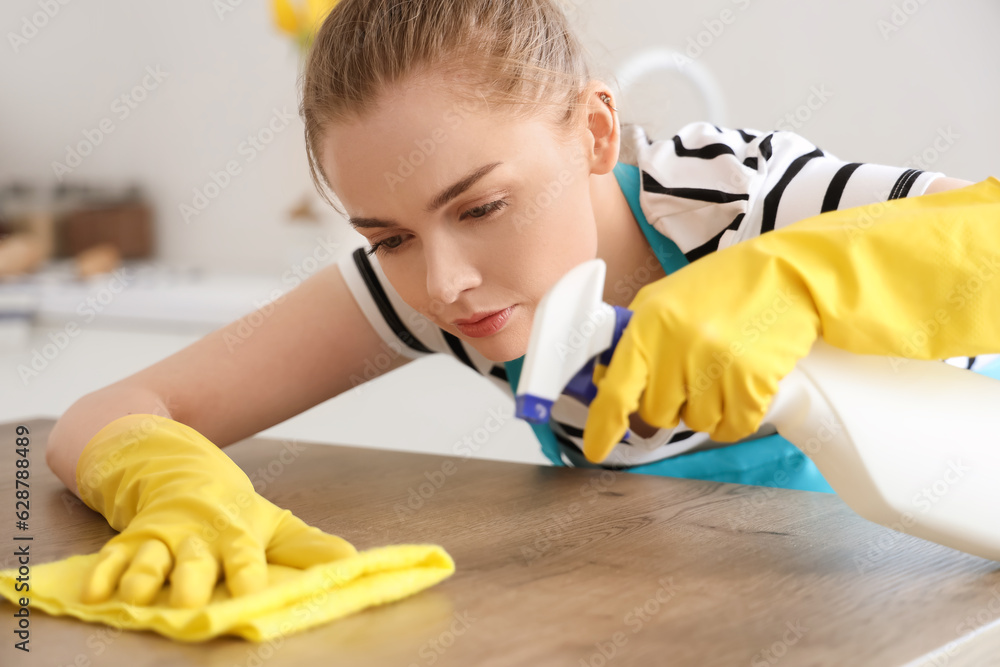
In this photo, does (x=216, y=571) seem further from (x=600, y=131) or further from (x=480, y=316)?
(x=600, y=131)

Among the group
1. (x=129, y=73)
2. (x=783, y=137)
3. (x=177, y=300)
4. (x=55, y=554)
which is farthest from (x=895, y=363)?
(x=129, y=73)

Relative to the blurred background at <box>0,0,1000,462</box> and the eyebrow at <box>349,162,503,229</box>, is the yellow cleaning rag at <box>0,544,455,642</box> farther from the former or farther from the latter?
the blurred background at <box>0,0,1000,462</box>

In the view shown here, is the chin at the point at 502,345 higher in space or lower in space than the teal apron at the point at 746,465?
higher

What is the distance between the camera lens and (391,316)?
0.94 metres

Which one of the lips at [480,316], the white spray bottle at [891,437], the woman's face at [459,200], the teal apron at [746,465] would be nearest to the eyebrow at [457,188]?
the woman's face at [459,200]

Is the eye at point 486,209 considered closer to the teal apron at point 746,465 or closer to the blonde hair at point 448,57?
the blonde hair at point 448,57

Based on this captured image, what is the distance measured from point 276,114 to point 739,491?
230 centimetres

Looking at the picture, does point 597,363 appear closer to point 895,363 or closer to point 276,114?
point 895,363

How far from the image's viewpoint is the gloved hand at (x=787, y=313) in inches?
17.9

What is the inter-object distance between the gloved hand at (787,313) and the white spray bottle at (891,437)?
1 centimetres

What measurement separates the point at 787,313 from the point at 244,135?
2511 millimetres

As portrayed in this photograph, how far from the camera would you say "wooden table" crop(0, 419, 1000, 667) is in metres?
0.38

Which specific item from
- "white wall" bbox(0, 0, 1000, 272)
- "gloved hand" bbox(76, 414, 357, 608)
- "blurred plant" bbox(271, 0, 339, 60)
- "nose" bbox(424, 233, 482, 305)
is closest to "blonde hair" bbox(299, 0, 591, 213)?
"nose" bbox(424, 233, 482, 305)

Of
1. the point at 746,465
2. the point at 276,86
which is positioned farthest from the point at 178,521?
the point at 276,86
